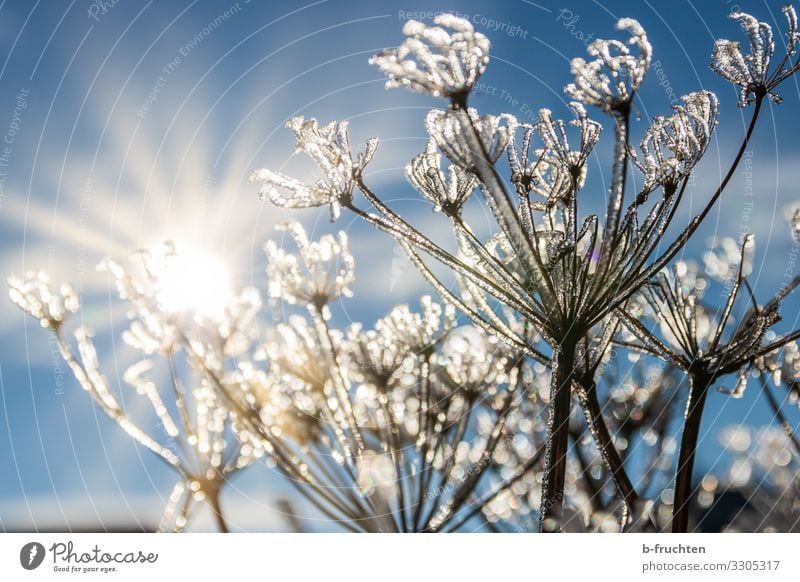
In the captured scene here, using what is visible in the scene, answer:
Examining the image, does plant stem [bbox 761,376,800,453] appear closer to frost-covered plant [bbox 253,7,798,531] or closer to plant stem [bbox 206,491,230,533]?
frost-covered plant [bbox 253,7,798,531]

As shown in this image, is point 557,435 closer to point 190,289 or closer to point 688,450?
point 688,450

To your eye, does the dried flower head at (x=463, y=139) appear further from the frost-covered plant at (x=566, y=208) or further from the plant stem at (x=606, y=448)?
the plant stem at (x=606, y=448)

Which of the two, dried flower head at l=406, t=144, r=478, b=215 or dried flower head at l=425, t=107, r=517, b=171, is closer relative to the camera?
dried flower head at l=425, t=107, r=517, b=171

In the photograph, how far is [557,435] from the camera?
2283 mm

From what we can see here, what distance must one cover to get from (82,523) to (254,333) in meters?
1.84

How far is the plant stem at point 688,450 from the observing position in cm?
255

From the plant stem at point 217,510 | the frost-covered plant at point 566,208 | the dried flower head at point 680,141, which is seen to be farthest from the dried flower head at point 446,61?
the plant stem at point 217,510
